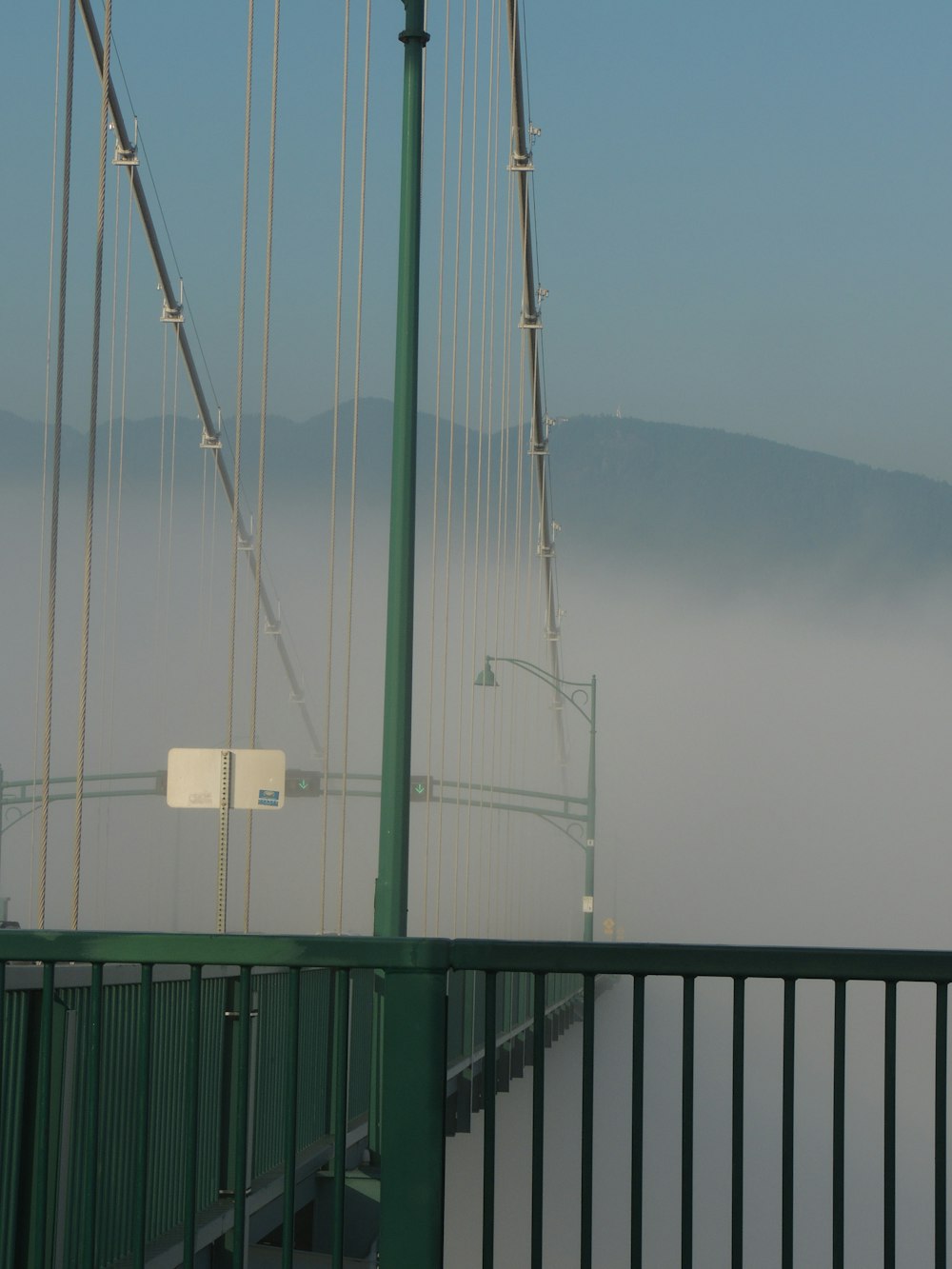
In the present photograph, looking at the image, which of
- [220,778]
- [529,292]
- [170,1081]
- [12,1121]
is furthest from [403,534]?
[529,292]

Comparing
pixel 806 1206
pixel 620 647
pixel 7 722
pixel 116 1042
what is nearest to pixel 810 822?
pixel 620 647

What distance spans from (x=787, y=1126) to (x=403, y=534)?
8.94m

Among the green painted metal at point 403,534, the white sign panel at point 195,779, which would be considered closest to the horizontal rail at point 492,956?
the white sign panel at point 195,779

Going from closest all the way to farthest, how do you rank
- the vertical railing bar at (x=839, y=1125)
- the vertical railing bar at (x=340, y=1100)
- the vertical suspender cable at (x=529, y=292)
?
the vertical railing bar at (x=340, y=1100) < the vertical railing bar at (x=839, y=1125) < the vertical suspender cable at (x=529, y=292)

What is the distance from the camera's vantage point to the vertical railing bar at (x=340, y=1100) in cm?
367

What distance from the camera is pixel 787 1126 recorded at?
145 inches

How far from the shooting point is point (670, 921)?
314 ft

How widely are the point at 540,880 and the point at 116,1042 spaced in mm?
56558

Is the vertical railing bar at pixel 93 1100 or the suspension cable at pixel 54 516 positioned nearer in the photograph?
the vertical railing bar at pixel 93 1100

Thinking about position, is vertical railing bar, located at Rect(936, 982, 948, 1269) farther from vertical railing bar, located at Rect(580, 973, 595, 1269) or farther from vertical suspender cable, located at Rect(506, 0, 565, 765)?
vertical suspender cable, located at Rect(506, 0, 565, 765)

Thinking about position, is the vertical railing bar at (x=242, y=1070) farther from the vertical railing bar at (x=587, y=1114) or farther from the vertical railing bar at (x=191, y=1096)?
the vertical railing bar at (x=587, y=1114)

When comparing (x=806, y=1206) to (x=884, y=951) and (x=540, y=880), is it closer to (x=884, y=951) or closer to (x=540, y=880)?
(x=540, y=880)

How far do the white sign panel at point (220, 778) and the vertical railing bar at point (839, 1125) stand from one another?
7218 millimetres

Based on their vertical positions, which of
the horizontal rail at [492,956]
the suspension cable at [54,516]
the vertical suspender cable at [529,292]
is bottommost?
the horizontal rail at [492,956]
